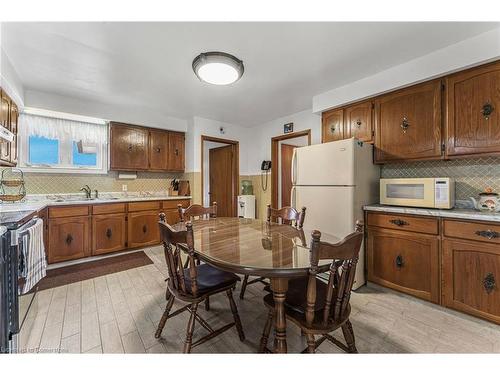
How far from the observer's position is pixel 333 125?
3004 mm

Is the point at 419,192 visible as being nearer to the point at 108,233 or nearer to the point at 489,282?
the point at 489,282

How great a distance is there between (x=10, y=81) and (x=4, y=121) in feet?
1.39

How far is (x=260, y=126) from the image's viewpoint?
15.5 feet

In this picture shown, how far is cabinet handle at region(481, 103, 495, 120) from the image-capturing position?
1879 millimetres

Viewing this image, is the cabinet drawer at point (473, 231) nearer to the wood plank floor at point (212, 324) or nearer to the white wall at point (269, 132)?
the wood plank floor at point (212, 324)

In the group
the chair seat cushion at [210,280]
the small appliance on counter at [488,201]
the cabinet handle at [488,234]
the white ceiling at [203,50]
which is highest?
the white ceiling at [203,50]

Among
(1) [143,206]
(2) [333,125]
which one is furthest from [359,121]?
(1) [143,206]

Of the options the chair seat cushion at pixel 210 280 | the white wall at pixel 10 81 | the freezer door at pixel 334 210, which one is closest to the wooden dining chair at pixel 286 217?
the freezer door at pixel 334 210

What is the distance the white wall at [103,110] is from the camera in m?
3.02

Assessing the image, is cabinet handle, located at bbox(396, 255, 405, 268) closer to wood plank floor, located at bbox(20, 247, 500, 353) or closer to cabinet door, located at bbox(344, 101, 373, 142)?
wood plank floor, located at bbox(20, 247, 500, 353)

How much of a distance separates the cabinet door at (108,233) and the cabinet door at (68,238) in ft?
0.31
